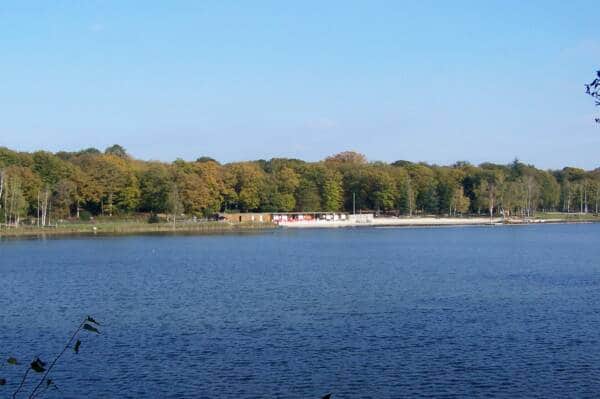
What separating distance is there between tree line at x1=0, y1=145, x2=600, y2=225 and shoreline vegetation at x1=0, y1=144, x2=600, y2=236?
0.52ft

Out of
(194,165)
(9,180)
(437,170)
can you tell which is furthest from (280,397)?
(437,170)

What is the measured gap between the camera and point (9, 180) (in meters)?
73.3

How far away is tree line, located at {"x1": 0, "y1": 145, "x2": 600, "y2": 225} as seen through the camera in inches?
3123

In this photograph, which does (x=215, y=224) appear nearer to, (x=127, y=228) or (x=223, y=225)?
(x=223, y=225)

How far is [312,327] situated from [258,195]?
72967mm

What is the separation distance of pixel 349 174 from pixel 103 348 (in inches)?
3439

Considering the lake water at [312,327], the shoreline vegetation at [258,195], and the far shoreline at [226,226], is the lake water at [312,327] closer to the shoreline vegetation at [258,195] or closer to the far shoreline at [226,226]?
the far shoreline at [226,226]

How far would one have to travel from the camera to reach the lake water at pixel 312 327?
52.0 ft

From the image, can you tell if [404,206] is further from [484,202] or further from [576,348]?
[576,348]

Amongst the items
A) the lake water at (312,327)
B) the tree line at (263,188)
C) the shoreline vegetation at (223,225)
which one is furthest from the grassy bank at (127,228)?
the lake water at (312,327)

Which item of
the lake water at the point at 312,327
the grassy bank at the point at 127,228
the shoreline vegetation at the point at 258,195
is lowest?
the lake water at the point at 312,327

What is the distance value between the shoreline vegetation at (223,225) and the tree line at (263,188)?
8.54 feet

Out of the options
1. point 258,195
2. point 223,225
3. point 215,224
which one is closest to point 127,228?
point 215,224

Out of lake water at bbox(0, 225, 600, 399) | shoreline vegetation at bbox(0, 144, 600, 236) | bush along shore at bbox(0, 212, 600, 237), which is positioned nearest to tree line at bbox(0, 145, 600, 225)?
shoreline vegetation at bbox(0, 144, 600, 236)
